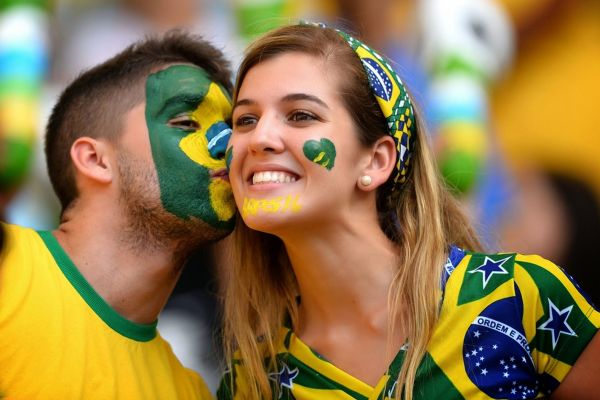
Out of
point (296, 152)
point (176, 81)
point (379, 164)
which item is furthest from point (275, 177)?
point (176, 81)

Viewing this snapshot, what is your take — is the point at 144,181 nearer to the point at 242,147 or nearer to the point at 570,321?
the point at 242,147

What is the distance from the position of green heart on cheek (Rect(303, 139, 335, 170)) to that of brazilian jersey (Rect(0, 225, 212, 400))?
2.85 feet

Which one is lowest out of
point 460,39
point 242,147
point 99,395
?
point 99,395

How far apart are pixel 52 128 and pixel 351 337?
145cm

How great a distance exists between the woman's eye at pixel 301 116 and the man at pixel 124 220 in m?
0.44

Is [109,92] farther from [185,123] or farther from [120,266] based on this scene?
[120,266]

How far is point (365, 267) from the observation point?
9.71 ft

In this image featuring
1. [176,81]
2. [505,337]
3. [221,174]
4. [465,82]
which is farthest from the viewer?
[465,82]

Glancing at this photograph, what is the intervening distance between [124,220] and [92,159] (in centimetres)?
28

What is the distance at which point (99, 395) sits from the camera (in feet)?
9.32

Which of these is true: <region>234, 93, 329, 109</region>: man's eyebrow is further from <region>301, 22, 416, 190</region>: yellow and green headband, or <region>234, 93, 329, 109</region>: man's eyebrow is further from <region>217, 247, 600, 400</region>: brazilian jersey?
<region>217, 247, 600, 400</region>: brazilian jersey

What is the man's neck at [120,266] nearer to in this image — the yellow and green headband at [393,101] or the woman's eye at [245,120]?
the woman's eye at [245,120]

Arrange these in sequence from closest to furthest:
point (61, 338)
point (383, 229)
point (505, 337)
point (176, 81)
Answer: point (505, 337) < point (61, 338) < point (383, 229) < point (176, 81)

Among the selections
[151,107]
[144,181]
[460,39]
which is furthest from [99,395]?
[460,39]
